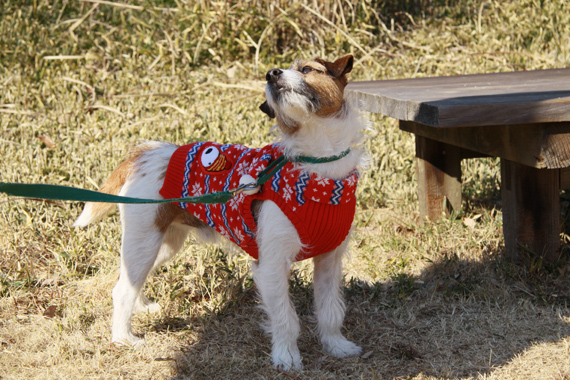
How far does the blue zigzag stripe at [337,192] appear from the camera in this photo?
2666mm

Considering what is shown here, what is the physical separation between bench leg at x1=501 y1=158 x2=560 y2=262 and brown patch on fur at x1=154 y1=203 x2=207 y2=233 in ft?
5.99

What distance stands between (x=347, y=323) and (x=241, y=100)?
13.0 feet

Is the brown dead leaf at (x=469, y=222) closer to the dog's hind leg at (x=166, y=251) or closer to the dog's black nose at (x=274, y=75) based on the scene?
the dog's hind leg at (x=166, y=251)

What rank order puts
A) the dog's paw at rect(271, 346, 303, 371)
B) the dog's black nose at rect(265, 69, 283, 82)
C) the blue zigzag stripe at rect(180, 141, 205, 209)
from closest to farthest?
the dog's black nose at rect(265, 69, 283, 82)
the dog's paw at rect(271, 346, 303, 371)
the blue zigzag stripe at rect(180, 141, 205, 209)

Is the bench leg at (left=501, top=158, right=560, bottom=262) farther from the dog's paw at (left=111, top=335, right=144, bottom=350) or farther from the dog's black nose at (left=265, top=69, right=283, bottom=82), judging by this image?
the dog's paw at (left=111, top=335, right=144, bottom=350)

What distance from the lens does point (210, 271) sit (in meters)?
3.86

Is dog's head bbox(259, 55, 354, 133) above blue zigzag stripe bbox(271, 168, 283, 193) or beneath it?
above

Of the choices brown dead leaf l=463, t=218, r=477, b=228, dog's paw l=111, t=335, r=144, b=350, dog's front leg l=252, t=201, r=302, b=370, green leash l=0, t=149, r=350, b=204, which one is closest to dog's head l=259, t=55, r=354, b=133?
green leash l=0, t=149, r=350, b=204

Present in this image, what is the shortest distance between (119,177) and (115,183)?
0.05 metres

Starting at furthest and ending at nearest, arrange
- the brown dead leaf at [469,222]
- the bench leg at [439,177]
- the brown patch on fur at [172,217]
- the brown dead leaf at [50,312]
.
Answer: the bench leg at [439,177], the brown dead leaf at [469,222], the brown dead leaf at [50,312], the brown patch on fur at [172,217]

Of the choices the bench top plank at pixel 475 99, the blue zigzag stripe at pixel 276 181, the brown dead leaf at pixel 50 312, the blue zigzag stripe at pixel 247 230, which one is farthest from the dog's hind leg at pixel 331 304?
the brown dead leaf at pixel 50 312

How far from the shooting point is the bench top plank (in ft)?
9.35

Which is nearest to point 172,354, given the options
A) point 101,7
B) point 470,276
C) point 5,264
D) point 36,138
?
point 5,264

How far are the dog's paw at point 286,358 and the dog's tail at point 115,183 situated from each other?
121 centimetres
